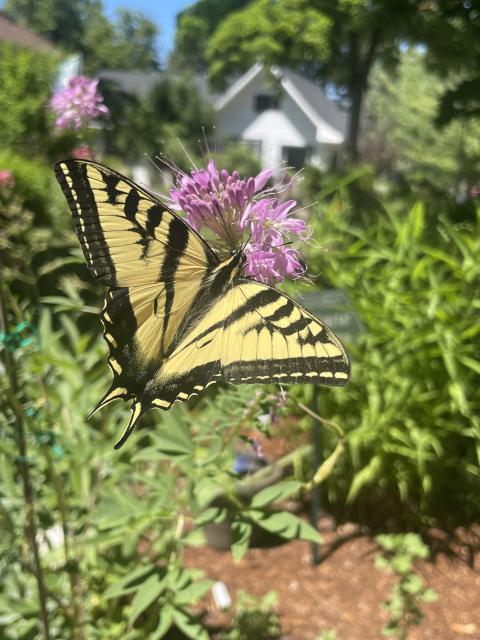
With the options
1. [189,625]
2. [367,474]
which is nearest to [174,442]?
[189,625]

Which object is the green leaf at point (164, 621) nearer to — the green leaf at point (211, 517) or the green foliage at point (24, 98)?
the green leaf at point (211, 517)

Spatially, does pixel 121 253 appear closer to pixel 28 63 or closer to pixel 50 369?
pixel 50 369

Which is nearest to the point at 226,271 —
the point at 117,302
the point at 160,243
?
the point at 160,243

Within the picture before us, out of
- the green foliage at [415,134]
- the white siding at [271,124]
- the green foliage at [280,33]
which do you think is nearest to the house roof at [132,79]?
the white siding at [271,124]

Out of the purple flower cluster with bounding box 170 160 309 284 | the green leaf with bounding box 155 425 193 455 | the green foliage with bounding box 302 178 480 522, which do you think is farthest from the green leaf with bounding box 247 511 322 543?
the green foliage with bounding box 302 178 480 522

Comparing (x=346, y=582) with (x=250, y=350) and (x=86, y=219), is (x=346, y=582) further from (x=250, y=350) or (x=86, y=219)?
(x=86, y=219)

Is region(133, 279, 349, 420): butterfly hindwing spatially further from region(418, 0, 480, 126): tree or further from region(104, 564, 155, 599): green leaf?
A: region(418, 0, 480, 126): tree
